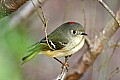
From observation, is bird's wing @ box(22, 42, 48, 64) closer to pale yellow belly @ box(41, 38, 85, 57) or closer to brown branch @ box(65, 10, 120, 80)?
pale yellow belly @ box(41, 38, 85, 57)

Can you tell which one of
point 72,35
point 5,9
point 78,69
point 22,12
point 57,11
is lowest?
point 78,69

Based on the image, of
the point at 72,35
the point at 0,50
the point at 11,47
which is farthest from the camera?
the point at 72,35

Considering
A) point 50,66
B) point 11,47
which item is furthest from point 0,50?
point 50,66

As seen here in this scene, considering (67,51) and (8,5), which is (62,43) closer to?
(67,51)

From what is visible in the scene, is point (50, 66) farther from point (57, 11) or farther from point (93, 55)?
point (93, 55)

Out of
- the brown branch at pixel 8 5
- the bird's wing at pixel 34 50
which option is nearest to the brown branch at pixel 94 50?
the bird's wing at pixel 34 50

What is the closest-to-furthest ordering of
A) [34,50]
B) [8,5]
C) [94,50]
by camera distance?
[8,5]
[34,50]
[94,50]

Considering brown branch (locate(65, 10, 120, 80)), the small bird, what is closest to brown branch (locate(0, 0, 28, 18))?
the small bird

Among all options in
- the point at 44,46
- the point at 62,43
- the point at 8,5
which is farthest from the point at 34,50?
the point at 8,5
